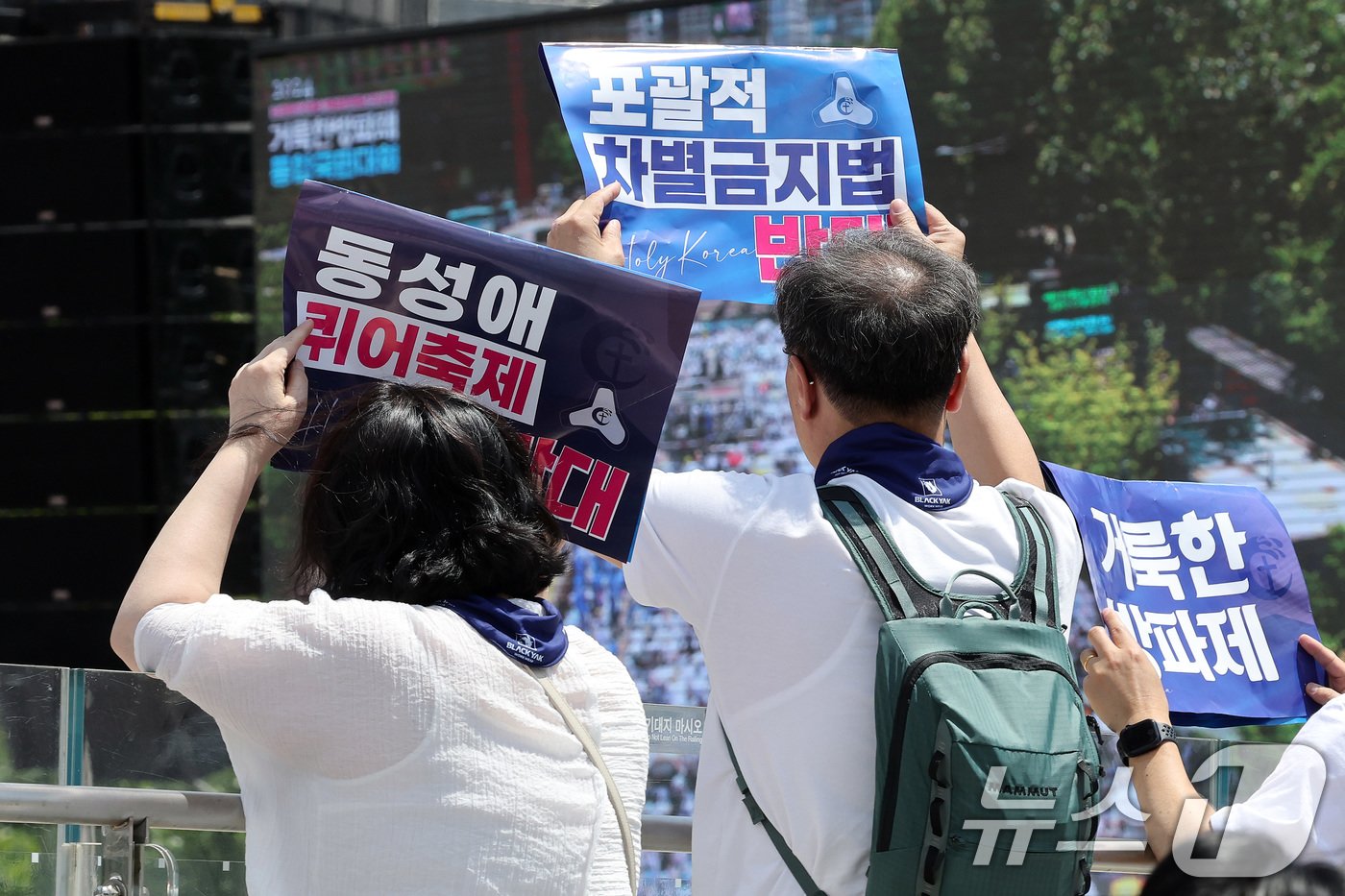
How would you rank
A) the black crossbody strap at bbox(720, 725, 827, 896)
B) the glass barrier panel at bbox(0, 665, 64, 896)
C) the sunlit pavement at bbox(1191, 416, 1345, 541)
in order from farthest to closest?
the sunlit pavement at bbox(1191, 416, 1345, 541) → the glass barrier panel at bbox(0, 665, 64, 896) → the black crossbody strap at bbox(720, 725, 827, 896)

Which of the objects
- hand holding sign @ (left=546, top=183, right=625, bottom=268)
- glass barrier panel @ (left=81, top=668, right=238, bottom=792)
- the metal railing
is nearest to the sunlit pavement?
the metal railing

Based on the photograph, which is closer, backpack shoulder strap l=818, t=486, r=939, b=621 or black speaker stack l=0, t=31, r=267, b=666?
backpack shoulder strap l=818, t=486, r=939, b=621

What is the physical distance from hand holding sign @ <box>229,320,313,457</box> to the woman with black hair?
0.03 metres

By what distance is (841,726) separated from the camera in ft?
3.75

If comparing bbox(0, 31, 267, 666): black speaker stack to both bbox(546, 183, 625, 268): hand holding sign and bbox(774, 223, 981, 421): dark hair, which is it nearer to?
bbox(546, 183, 625, 268): hand holding sign

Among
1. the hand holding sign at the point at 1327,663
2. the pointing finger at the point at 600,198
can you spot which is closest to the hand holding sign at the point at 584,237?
the pointing finger at the point at 600,198

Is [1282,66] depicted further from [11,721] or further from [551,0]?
[11,721]

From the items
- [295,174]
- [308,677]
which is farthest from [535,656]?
[295,174]

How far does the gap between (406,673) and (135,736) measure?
0.78 m

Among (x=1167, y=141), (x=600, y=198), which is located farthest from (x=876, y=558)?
(x=1167, y=141)

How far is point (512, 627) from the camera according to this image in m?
1.10

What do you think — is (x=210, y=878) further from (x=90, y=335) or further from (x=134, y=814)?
(x=90, y=335)

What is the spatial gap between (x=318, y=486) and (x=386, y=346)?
0.34 meters

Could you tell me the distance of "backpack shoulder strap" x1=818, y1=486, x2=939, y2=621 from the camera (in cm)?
115
